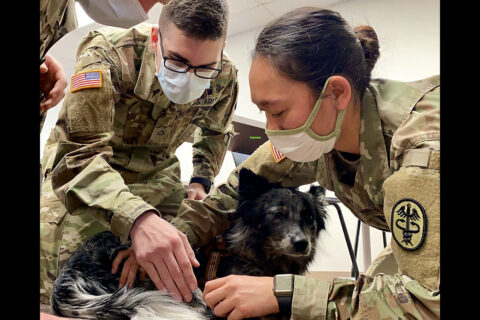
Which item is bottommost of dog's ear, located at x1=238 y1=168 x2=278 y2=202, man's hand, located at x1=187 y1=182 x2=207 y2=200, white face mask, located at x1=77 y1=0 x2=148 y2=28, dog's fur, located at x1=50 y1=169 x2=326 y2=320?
dog's fur, located at x1=50 y1=169 x2=326 y2=320

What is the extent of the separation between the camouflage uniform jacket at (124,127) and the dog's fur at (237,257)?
167 millimetres

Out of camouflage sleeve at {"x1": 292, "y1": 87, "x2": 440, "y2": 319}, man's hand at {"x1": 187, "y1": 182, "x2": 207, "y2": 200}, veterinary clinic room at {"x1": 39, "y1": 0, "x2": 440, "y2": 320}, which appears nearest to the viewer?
camouflage sleeve at {"x1": 292, "y1": 87, "x2": 440, "y2": 319}

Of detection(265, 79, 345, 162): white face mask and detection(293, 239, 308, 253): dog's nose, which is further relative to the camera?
detection(293, 239, 308, 253): dog's nose

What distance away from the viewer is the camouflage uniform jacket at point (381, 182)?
98 centimetres

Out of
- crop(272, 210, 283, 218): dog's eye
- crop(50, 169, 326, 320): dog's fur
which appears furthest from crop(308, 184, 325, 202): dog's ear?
crop(272, 210, 283, 218): dog's eye

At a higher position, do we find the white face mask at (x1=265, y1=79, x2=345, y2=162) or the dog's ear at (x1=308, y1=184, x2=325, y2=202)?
the white face mask at (x1=265, y1=79, x2=345, y2=162)

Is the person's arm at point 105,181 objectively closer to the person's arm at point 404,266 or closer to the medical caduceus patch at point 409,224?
the person's arm at point 404,266

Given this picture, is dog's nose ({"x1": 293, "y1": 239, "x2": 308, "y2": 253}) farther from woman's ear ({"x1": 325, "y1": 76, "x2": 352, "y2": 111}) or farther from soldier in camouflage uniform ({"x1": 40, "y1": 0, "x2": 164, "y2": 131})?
soldier in camouflage uniform ({"x1": 40, "y1": 0, "x2": 164, "y2": 131})

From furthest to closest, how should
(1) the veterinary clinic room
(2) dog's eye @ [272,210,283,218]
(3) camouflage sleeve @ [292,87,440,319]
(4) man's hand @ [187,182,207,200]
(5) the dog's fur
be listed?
(4) man's hand @ [187,182,207,200] < (2) dog's eye @ [272,210,283,218] < (5) the dog's fur < (1) the veterinary clinic room < (3) camouflage sleeve @ [292,87,440,319]

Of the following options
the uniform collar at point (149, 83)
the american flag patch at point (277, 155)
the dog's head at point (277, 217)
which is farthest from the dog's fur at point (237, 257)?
the uniform collar at point (149, 83)

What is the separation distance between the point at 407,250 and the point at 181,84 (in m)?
0.84

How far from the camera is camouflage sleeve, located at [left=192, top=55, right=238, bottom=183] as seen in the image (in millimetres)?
1396

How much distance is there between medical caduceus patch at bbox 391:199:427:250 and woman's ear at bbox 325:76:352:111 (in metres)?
0.31

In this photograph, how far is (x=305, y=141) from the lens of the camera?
1.24 metres
